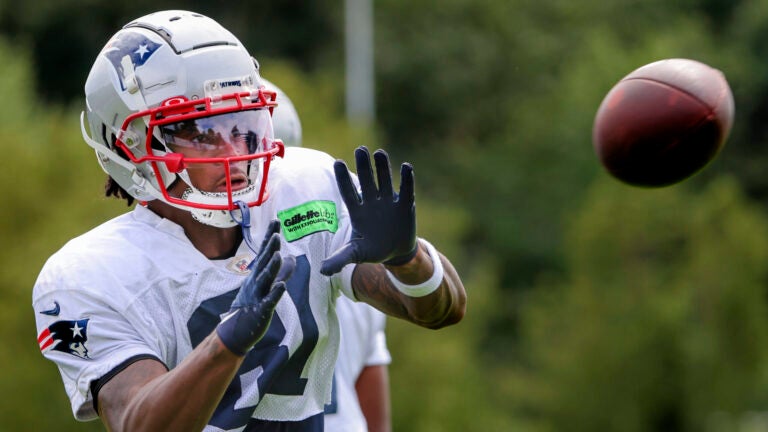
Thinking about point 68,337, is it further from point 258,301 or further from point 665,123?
point 665,123

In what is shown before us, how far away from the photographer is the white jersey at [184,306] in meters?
3.25

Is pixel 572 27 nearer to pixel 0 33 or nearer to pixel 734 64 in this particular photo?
pixel 734 64

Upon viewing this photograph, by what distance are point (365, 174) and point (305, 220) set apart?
0.35m

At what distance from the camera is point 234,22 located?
29.1m

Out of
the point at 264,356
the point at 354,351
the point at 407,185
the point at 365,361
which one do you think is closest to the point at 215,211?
the point at 264,356

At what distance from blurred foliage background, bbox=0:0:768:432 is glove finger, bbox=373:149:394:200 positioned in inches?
325

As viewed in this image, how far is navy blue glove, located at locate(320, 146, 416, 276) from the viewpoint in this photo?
126 inches

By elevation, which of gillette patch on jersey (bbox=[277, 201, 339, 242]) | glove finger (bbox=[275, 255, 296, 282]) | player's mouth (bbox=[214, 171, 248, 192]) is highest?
player's mouth (bbox=[214, 171, 248, 192])

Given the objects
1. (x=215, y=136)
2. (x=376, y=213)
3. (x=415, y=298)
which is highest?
(x=215, y=136)

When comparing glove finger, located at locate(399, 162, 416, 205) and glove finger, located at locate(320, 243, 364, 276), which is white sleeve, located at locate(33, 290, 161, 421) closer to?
glove finger, located at locate(320, 243, 364, 276)

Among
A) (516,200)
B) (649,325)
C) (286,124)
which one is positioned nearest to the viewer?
(286,124)

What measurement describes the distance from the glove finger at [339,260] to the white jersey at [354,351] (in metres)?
1.12

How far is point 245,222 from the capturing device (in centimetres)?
342

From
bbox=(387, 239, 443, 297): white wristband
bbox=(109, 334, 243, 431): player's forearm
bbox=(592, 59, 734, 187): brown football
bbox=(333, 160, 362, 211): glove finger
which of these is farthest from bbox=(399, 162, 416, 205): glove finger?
A: bbox=(592, 59, 734, 187): brown football
